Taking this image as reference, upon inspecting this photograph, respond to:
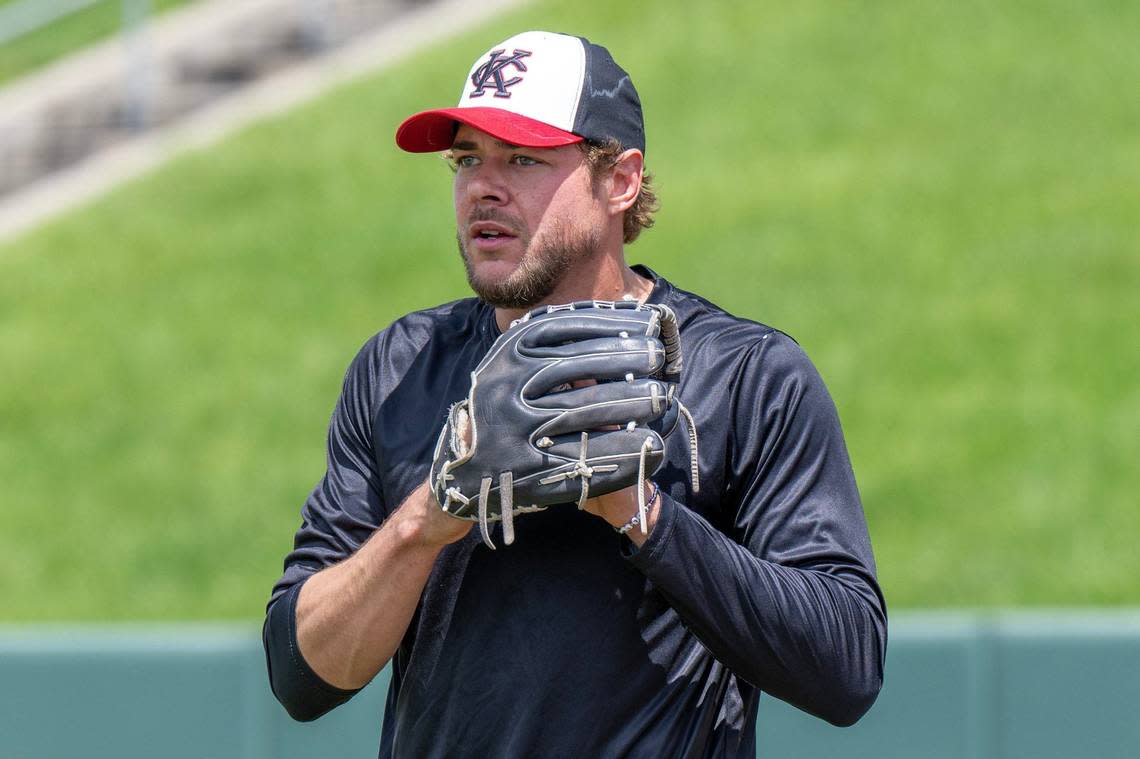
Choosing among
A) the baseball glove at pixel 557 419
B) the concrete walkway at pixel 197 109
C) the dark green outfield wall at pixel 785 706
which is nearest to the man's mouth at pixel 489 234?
the baseball glove at pixel 557 419

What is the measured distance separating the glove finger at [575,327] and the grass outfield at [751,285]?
661cm

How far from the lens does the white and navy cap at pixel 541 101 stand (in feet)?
9.01

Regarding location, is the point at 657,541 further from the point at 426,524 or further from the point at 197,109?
the point at 197,109

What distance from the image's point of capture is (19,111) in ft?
46.5

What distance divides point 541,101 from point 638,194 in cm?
34

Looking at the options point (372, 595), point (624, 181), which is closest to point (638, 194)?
point (624, 181)

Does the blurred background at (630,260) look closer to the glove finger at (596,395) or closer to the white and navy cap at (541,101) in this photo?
the white and navy cap at (541,101)

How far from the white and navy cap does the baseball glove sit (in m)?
0.43

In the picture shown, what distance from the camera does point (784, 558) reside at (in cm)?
266

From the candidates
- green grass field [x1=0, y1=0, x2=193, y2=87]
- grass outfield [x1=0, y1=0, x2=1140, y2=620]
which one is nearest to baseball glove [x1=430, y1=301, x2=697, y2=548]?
grass outfield [x1=0, y1=0, x2=1140, y2=620]

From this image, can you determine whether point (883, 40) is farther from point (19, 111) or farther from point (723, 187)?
point (19, 111)

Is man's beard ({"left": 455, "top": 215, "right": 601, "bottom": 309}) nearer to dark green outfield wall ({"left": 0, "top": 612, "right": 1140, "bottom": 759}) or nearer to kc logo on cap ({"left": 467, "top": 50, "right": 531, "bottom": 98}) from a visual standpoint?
kc logo on cap ({"left": 467, "top": 50, "right": 531, "bottom": 98})

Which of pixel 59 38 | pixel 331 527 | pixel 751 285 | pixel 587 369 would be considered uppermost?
pixel 59 38

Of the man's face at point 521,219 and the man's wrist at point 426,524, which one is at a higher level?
the man's face at point 521,219
